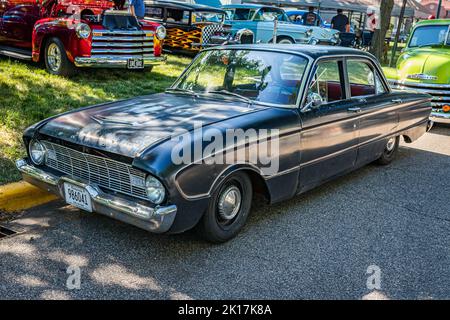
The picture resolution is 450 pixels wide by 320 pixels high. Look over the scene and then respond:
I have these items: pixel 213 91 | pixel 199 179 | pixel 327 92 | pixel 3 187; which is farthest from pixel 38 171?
pixel 327 92

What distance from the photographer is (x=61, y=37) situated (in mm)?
9078

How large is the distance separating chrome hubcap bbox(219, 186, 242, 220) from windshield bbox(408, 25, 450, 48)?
768 cm

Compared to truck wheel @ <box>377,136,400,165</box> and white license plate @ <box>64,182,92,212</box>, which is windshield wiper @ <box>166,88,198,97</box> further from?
truck wheel @ <box>377,136,400,165</box>

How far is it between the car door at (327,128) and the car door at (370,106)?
167mm

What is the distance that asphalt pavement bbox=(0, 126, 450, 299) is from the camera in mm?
3312

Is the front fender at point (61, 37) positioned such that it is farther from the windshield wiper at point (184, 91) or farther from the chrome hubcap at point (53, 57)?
the windshield wiper at point (184, 91)

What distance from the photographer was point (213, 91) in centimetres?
490

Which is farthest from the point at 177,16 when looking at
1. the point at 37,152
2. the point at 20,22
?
the point at 37,152

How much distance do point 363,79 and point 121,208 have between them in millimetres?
3634

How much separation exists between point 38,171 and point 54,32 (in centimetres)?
585

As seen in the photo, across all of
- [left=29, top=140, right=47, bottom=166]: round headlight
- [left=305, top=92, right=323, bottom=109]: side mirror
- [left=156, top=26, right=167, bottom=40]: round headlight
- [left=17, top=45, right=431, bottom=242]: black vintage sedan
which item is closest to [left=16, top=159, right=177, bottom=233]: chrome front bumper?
[left=17, top=45, right=431, bottom=242]: black vintage sedan

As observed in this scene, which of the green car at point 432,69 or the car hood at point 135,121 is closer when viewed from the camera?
the car hood at point 135,121

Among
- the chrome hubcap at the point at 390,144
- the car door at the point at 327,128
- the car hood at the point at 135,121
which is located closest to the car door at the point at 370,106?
the car door at the point at 327,128

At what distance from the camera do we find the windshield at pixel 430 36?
389 inches
